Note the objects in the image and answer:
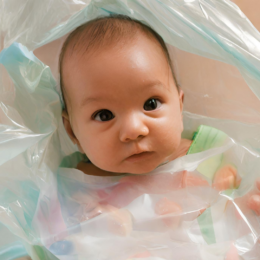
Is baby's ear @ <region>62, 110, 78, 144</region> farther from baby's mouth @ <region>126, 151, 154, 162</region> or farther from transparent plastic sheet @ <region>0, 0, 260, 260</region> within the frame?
baby's mouth @ <region>126, 151, 154, 162</region>

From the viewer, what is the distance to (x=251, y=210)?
520 mm

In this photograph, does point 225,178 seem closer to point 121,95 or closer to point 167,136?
point 167,136

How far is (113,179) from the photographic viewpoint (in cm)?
62

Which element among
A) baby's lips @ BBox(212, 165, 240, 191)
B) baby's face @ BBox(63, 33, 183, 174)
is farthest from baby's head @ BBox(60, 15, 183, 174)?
baby's lips @ BBox(212, 165, 240, 191)

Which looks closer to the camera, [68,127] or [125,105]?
[125,105]

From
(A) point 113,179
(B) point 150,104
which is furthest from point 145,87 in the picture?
(A) point 113,179

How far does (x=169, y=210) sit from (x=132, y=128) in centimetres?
15

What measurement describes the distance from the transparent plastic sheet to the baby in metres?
0.03

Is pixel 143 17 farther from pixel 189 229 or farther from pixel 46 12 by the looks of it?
pixel 189 229

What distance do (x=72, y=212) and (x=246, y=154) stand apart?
343 millimetres

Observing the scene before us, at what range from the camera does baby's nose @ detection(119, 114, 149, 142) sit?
20.5 inches

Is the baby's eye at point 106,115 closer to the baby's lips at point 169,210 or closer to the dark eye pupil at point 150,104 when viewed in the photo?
the dark eye pupil at point 150,104

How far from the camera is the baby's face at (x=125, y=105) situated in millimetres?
539

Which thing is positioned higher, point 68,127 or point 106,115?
point 106,115
